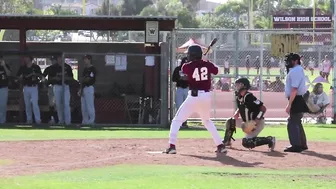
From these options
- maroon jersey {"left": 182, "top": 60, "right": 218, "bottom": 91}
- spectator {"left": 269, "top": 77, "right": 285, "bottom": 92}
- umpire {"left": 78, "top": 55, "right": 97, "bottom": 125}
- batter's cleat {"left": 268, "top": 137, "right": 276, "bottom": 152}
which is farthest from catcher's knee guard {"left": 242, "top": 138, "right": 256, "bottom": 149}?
spectator {"left": 269, "top": 77, "right": 285, "bottom": 92}

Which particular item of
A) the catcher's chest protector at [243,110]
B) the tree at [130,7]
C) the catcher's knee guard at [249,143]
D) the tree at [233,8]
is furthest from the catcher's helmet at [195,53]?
the tree at [233,8]

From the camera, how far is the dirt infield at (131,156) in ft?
38.5

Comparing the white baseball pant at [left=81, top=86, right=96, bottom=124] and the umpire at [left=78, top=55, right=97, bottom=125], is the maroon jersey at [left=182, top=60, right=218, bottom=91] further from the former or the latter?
the white baseball pant at [left=81, top=86, right=96, bottom=124]

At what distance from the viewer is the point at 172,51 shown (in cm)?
2069

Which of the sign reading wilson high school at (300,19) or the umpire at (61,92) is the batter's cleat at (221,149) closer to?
the umpire at (61,92)

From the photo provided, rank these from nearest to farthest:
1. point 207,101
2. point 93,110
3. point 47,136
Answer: point 207,101, point 47,136, point 93,110

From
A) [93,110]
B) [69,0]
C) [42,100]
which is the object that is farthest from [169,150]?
[69,0]

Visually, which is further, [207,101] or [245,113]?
[245,113]

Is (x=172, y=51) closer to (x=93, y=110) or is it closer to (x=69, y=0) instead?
(x=93, y=110)

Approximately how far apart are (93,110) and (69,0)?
162m

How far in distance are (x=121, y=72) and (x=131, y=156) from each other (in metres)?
10.2

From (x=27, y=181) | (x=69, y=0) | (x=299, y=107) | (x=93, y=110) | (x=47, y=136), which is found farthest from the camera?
(x=69, y=0)

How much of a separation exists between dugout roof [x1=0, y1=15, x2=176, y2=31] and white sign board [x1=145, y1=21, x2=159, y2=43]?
148mm

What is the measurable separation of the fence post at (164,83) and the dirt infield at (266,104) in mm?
2907
